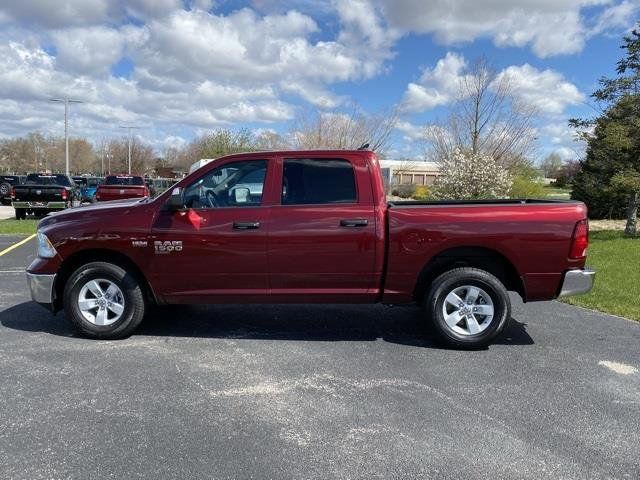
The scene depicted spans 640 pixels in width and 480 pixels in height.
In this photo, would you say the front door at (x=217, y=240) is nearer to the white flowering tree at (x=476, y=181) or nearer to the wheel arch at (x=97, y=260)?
the wheel arch at (x=97, y=260)

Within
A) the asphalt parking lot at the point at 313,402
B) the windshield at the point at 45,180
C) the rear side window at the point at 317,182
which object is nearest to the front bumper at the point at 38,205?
the windshield at the point at 45,180

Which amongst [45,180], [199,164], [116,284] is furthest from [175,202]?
[45,180]

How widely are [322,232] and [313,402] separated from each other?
1737mm

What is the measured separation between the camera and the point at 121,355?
4.95 m

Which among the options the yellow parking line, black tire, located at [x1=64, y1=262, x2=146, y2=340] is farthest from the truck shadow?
the yellow parking line

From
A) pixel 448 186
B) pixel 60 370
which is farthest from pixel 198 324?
pixel 448 186

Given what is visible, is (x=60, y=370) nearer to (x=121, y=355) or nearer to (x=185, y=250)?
(x=121, y=355)

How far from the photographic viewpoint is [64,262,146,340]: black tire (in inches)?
211

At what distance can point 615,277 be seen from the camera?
925 centimetres

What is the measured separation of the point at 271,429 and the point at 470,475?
1.29 meters

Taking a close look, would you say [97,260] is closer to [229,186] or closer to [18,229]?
[229,186]

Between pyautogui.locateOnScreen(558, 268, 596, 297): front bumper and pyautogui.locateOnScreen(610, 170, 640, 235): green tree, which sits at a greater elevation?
pyautogui.locateOnScreen(610, 170, 640, 235): green tree

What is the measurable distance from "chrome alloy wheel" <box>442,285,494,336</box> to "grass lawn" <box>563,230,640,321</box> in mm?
2624

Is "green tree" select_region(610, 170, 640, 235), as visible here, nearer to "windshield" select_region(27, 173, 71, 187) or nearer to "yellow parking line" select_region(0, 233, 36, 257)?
"yellow parking line" select_region(0, 233, 36, 257)
